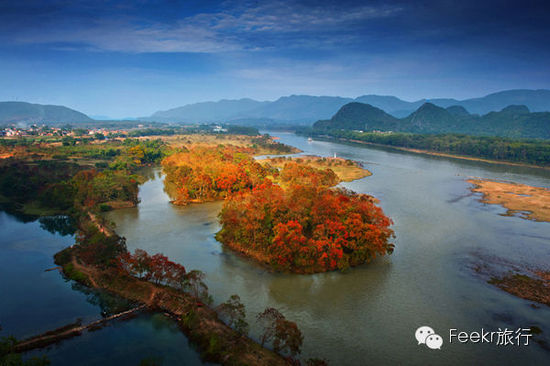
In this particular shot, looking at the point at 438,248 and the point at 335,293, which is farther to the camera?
the point at 438,248

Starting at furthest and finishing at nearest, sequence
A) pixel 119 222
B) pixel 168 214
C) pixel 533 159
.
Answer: pixel 533 159 → pixel 168 214 → pixel 119 222

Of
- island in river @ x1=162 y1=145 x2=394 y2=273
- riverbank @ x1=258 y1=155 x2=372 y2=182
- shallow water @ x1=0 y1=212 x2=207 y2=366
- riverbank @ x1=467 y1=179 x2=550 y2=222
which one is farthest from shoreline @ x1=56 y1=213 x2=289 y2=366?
riverbank @ x1=258 y1=155 x2=372 y2=182

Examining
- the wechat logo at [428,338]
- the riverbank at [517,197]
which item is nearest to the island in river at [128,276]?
the wechat logo at [428,338]

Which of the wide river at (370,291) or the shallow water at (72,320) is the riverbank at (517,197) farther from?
the shallow water at (72,320)

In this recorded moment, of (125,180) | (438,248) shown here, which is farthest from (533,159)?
(125,180)

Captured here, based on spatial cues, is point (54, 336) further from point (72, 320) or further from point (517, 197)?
point (517, 197)

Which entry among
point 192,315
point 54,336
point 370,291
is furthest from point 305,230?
point 54,336

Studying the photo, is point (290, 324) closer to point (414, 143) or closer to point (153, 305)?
point (153, 305)

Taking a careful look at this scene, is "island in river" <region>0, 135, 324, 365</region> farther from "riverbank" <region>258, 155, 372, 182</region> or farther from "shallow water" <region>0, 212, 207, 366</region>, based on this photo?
"riverbank" <region>258, 155, 372, 182</region>
